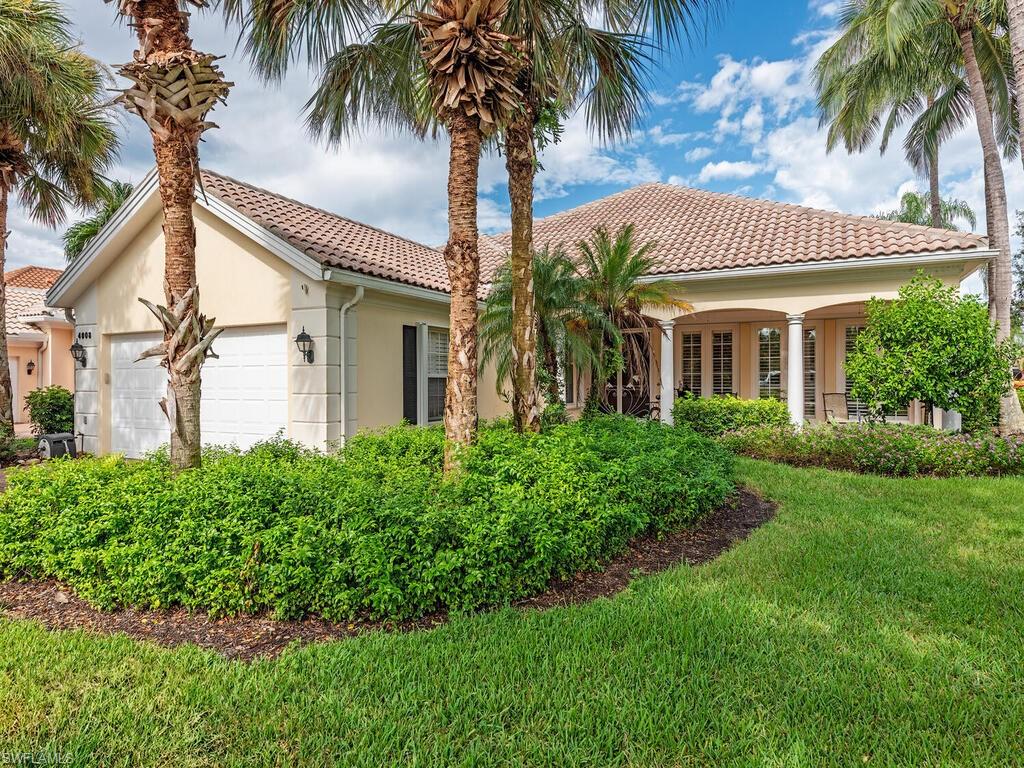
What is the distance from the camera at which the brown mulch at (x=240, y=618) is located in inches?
148

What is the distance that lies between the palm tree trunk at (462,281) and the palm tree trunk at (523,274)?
104cm

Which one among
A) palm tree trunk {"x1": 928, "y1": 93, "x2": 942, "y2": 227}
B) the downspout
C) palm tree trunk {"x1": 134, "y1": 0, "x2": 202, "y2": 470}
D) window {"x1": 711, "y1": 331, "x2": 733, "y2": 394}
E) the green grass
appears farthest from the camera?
palm tree trunk {"x1": 928, "y1": 93, "x2": 942, "y2": 227}

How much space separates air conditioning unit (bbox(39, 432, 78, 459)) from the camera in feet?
35.3

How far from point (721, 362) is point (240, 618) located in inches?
570

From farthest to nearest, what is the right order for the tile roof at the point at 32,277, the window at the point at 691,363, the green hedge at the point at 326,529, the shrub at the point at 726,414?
1. the tile roof at the point at 32,277
2. the window at the point at 691,363
3. the shrub at the point at 726,414
4. the green hedge at the point at 326,529

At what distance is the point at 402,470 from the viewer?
601 cm

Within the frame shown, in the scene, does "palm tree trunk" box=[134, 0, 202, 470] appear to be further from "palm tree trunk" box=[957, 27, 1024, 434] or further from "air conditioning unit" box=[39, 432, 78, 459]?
"palm tree trunk" box=[957, 27, 1024, 434]

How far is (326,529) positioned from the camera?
4.15 meters

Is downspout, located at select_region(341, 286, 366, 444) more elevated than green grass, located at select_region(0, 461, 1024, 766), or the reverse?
downspout, located at select_region(341, 286, 366, 444)

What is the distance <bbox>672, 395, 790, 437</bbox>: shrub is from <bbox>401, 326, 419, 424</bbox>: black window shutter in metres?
6.29

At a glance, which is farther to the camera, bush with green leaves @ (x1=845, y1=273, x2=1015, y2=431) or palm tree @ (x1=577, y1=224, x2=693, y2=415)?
palm tree @ (x1=577, y1=224, x2=693, y2=415)

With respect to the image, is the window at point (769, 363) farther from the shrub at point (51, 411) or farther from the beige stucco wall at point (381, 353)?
the shrub at point (51, 411)

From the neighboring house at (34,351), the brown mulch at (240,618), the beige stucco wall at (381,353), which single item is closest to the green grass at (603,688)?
the brown mulch at (240,618)

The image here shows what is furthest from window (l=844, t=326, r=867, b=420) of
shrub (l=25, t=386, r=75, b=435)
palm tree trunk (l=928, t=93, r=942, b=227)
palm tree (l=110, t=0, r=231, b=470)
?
shrub (l=25, t=386, r=75, b=435)
